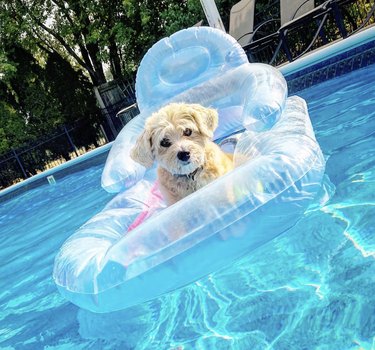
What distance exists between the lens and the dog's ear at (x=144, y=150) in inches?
144

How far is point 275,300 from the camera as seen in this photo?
263cm

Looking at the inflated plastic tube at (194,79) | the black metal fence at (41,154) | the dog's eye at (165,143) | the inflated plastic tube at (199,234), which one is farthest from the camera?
the black metal fence at (41,154)

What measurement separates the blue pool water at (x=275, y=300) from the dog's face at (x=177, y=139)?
2.60ft

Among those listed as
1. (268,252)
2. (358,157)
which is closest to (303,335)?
(268,252)

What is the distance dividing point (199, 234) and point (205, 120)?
1.32 meters

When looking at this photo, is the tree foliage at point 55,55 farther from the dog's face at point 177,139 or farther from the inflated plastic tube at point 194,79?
the dog's face at point 177,139

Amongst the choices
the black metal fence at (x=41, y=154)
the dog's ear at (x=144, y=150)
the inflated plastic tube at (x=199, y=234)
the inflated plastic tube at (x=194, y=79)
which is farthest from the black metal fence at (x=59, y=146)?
the inflated plastic tube at (x=199, y=234)

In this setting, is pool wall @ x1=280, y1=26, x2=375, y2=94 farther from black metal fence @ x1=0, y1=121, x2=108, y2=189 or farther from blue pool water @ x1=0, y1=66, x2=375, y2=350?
black metal fence @ x1=0, y1=121, x2=108, y2=189

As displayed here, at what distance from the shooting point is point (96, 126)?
1653 cm

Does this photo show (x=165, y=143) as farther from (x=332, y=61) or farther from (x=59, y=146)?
(x=59, y=146)

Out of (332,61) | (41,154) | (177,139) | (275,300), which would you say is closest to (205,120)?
(177,139)

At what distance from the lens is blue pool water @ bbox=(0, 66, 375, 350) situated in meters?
2.31

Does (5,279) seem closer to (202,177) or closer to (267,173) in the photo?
(202,177)

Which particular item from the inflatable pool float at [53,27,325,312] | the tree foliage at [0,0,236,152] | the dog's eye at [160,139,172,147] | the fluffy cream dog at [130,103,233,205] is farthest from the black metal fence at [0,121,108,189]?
the inflatable pool float at [53,27,325,312]
